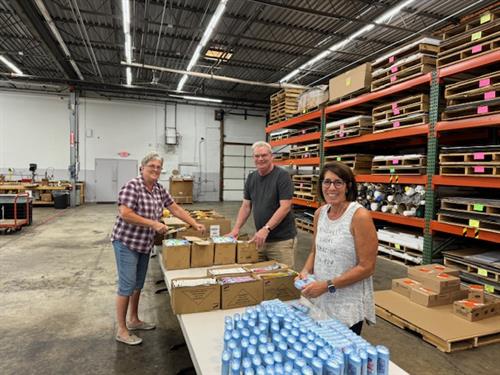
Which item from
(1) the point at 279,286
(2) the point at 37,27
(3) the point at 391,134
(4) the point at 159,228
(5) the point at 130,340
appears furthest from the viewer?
(2) the point at 37,27

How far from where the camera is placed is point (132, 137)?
15.0 metres

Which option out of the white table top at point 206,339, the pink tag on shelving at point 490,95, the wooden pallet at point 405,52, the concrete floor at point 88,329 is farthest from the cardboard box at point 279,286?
the wooden pallet at point 405,52

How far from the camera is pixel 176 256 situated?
9.10ft

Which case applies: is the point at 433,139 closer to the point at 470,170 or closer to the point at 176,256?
the point at 470,170

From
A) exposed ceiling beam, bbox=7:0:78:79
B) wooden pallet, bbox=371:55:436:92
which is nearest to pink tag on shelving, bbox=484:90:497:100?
wooden pallet, bbox=371:55:436:92

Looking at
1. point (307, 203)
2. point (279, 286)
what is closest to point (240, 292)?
point (279, 286)

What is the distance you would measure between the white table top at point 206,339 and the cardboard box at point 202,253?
85 cm

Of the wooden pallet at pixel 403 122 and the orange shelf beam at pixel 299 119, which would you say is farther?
the orange shelf beam at pixel 299 119

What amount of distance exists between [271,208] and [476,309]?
92.7 inches

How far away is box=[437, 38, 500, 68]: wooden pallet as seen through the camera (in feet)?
12.7

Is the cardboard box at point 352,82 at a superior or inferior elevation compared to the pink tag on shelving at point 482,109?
superior

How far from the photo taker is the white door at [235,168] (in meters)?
16.8

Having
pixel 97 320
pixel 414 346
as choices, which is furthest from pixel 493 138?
pixel 97 320

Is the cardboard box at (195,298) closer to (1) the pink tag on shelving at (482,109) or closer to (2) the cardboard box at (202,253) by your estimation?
(2) the cardboard box at (202,253)
